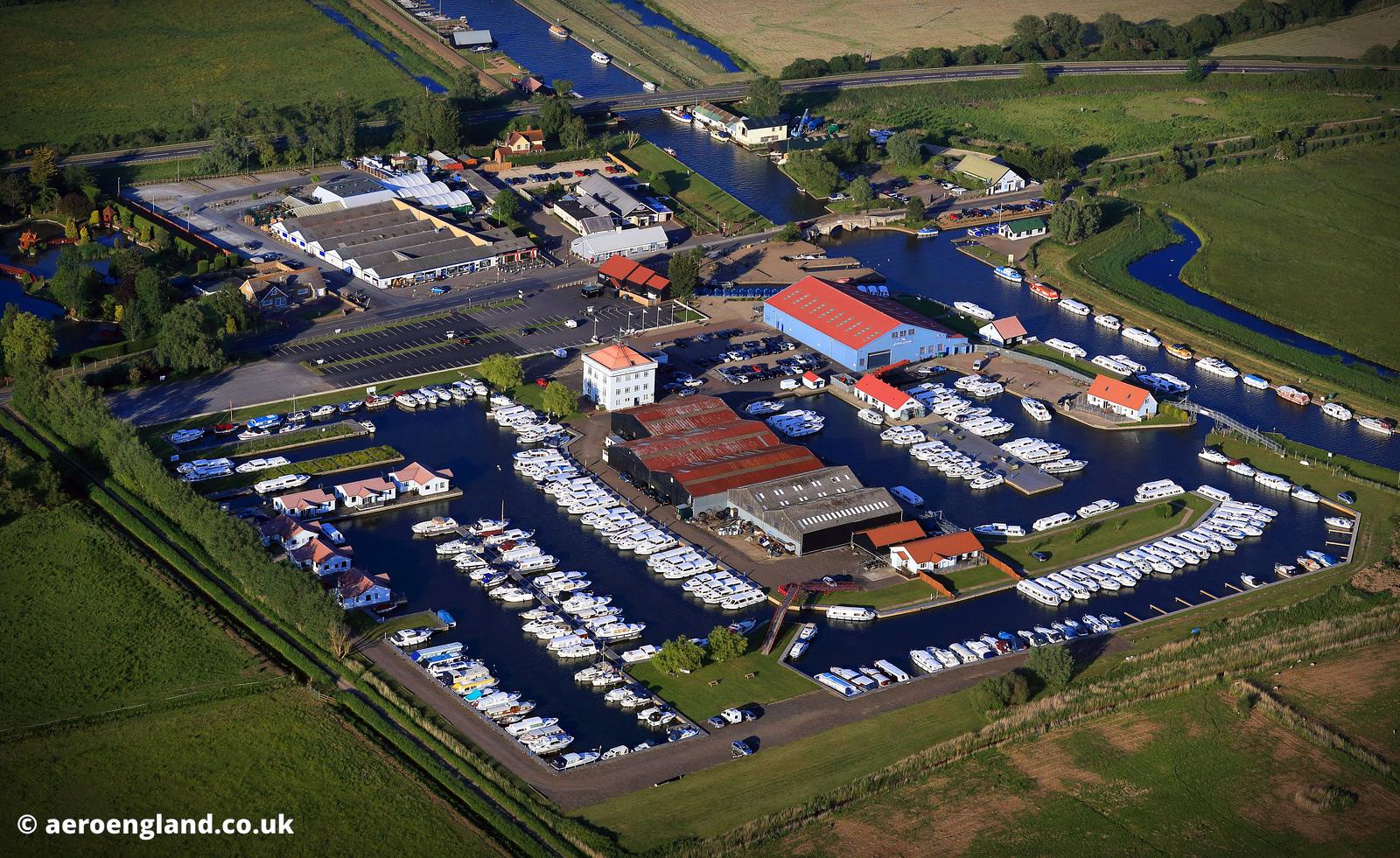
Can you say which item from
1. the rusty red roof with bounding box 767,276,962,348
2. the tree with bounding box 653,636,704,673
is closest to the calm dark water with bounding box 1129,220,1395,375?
the rusty red roof with bounding box 767,276,962,348

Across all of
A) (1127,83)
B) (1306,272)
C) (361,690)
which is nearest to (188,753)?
(361,690)

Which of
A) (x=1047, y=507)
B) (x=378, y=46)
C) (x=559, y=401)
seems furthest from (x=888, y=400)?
(x=378, y=46)

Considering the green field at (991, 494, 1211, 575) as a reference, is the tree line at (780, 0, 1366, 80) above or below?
above

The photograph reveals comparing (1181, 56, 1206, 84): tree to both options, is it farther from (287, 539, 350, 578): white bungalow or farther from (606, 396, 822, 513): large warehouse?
(287, 539, 350, 578): white bungalow

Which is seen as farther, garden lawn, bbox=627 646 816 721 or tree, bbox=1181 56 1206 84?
tree, bbox=1181 56 1206 84

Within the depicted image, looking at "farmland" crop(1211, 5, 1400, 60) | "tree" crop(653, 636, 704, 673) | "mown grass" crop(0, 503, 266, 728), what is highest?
"farmland" crop(1211, 5, 1400, 60)

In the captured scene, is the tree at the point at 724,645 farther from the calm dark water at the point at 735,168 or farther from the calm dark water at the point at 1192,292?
the calm dark water at the point at 735,168

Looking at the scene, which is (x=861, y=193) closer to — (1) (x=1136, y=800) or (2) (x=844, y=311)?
(2) (x=844, y=311)
